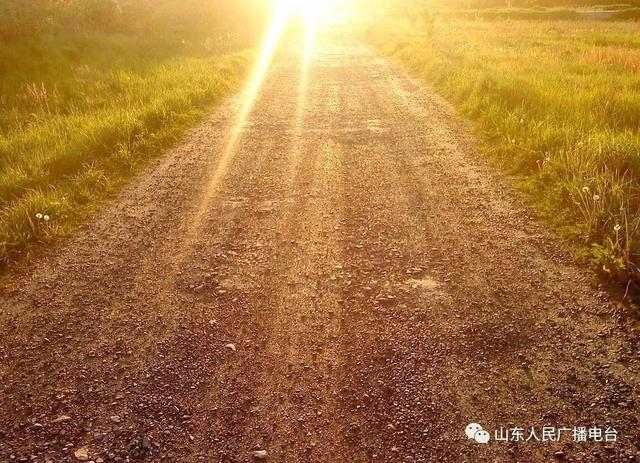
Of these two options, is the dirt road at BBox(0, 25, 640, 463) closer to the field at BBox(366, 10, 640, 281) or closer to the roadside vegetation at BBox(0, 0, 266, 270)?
the field at BBox(366, 10, 640, 281)

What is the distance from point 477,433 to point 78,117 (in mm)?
8281

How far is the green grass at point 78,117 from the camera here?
5293 millimetres

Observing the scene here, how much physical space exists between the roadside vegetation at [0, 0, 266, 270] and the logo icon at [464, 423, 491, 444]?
389cm

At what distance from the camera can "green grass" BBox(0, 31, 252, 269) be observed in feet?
17.4

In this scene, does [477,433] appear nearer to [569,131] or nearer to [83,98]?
[569,131]

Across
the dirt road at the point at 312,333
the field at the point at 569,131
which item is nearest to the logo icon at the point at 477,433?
the dirt road at the point at 312,333

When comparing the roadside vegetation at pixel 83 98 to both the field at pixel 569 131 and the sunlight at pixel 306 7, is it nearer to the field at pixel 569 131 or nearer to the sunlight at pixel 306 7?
the field at pixel 569 131

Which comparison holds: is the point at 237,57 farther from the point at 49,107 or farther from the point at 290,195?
the point at 290,195

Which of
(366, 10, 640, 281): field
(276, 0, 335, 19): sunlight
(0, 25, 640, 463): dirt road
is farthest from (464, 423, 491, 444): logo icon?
(276, 0, 335, 19): sunlight

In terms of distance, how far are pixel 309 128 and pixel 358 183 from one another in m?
2.83

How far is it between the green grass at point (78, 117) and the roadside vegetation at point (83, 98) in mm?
19

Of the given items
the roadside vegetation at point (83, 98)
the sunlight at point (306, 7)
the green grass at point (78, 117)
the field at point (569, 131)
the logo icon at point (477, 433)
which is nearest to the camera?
the logo icon at point (477, 433)

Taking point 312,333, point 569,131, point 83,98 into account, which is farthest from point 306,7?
point 312,333

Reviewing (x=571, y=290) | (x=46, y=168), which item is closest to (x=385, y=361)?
(x=571, y=290)
